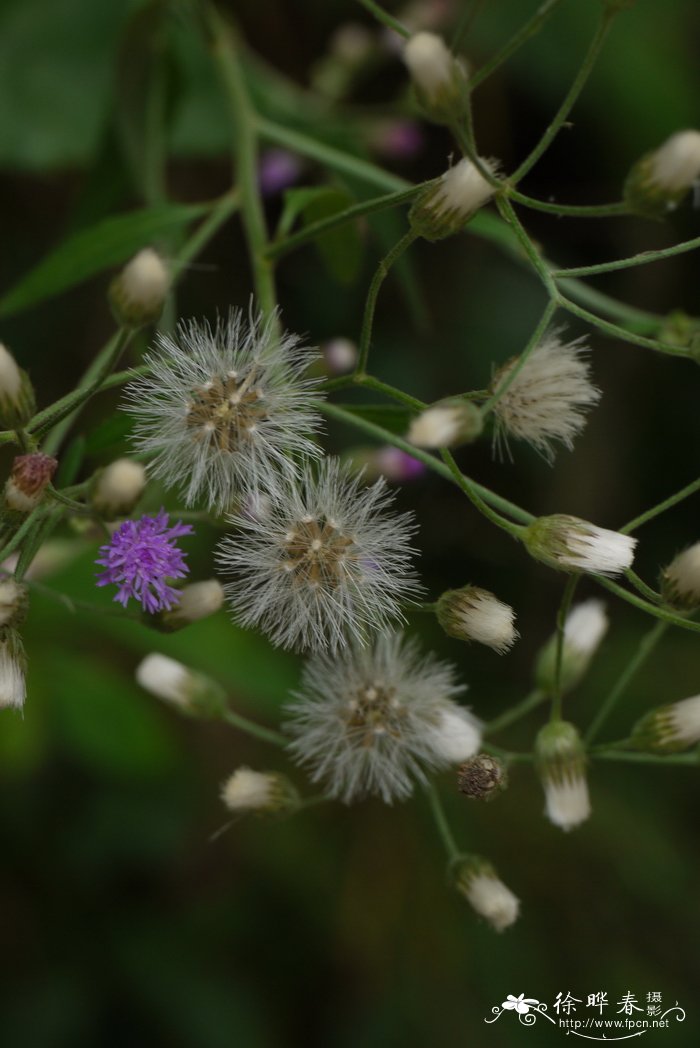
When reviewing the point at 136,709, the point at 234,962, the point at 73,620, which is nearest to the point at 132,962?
the point at 234,962

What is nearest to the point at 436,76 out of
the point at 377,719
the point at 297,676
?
the point at 377,719

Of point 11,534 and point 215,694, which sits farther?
point 215,694

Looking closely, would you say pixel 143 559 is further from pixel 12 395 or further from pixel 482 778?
pixel 482 778

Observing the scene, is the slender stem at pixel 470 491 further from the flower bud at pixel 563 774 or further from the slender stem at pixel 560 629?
the flower bud at pixel 563 774

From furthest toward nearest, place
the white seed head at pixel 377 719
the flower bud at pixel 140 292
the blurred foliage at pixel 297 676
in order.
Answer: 1. the blurred foliage at pixel 297 676
2. the white seed head at pixel 377 719
3. the flower bud at pixel 140 292

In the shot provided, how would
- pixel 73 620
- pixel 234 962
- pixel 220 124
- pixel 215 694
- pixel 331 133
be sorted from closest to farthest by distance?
pixel 215 694 < pixel 331 133 < pixel 73 620 < pixel 220 124 < pixel 234 962

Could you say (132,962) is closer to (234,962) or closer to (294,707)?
(234,962)

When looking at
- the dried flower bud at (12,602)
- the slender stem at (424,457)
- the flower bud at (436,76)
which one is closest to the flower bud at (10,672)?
the dried flower bud at (12,602)
